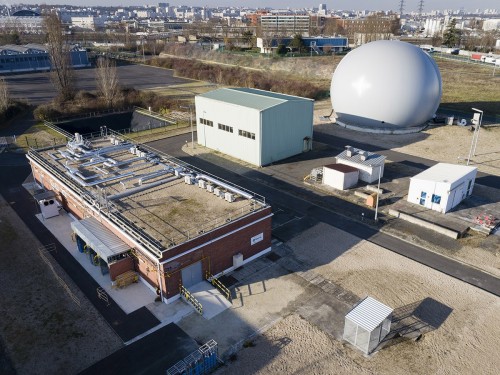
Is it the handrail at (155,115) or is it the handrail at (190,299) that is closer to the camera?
the handrail at (190,299)

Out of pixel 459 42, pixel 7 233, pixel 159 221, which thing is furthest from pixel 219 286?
pixel 459 42

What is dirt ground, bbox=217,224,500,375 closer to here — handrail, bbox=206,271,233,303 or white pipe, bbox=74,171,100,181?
handrail, bbox=206,271,233,303

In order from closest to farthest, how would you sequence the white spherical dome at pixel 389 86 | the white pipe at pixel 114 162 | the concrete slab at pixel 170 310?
the concrete slab at pixel 170 310 → the white pipe at pixel 114 162 → the white spherical dome at pixel 389 86

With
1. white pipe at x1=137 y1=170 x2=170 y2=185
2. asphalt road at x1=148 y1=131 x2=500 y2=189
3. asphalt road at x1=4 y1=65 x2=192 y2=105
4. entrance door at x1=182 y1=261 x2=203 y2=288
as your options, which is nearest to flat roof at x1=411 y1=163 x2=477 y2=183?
asphalt road at x1=148 y1=131 x2=500 y2=189

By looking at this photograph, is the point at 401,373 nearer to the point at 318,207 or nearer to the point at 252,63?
the point at 318,207

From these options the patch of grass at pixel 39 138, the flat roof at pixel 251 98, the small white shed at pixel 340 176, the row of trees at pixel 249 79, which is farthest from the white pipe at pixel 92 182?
the row of trees at pixel 249 79

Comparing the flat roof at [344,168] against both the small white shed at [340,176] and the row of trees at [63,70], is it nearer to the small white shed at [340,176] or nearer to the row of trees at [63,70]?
the small white shed at [340,176]

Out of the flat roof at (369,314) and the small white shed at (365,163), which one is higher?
the small white shed at (365,163)

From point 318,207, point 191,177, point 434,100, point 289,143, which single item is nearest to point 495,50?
point 434,100

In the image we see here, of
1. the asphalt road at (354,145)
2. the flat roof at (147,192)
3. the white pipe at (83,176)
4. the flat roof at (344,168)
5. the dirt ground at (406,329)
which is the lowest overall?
the dirt ground at (406,329)
